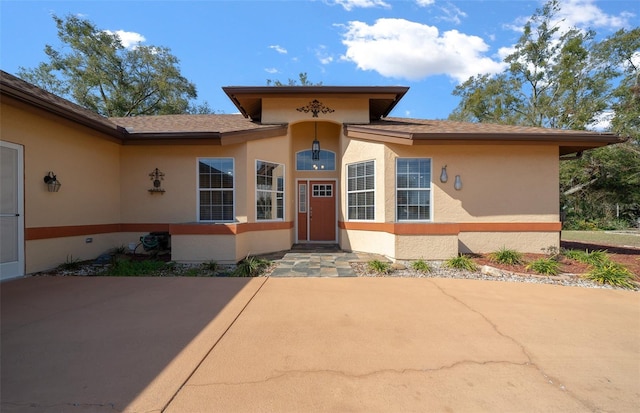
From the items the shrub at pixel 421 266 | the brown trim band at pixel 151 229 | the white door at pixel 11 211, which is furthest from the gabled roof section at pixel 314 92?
the shrub at pixel 421 266

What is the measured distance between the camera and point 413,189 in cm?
802

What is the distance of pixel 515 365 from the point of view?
279cm

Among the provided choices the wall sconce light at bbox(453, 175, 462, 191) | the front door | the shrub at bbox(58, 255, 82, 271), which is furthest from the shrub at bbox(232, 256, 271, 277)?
the wall sconce light at bbox(453, 175, 462, 191)

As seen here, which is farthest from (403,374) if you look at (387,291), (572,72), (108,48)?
(572,72)

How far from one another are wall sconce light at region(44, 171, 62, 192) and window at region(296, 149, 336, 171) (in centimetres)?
652

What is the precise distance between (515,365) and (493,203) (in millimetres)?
6397

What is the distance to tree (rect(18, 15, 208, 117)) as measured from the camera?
19.5m

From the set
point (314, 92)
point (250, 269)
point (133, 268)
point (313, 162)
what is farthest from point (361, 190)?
point (133, 268)

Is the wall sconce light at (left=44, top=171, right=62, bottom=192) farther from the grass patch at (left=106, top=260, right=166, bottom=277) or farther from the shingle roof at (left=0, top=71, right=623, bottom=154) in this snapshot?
the grass patch at (left=106, top=260, right=166, bottom=277)

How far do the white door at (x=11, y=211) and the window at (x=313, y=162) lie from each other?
702 cm

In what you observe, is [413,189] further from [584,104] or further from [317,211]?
[584,104]

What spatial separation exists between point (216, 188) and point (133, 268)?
2.95 meters

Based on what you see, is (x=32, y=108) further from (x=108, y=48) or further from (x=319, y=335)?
(x=108, y=48)

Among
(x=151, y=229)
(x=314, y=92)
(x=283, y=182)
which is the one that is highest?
(x=314, y=92)
